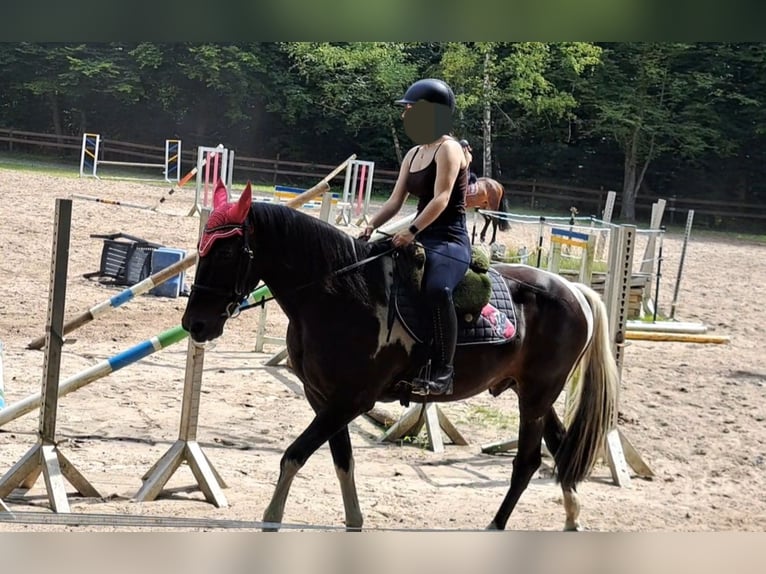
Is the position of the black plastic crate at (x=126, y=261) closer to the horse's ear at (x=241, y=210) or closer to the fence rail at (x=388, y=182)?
the fence rail at (x=388, y=182)

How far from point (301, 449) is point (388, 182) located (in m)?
7.98

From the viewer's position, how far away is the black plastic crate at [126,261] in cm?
815

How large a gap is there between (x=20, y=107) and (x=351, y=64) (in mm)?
2427

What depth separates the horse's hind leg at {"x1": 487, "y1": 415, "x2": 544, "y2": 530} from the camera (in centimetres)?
362

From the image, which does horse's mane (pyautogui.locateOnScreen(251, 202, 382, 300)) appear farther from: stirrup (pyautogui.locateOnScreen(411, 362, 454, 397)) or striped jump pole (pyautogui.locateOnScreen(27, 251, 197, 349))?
striped jump pole (pyautogui.locateOnScreen(27, 251, 197, 349))

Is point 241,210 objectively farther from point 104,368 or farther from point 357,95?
point 357,95

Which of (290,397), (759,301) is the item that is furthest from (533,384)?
(759,301)

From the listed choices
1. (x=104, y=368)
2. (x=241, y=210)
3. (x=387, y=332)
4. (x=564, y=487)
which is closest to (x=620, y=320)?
(x=564, y=487)

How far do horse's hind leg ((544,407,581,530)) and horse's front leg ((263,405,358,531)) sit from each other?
3.68 ft

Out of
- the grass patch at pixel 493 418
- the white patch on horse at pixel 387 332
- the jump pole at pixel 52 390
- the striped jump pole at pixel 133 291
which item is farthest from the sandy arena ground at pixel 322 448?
the white patch on horse at pixel 387 332
